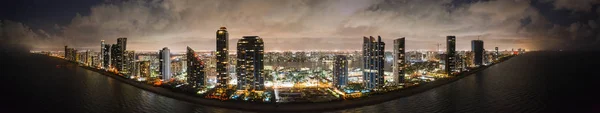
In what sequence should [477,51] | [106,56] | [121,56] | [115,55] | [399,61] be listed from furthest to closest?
[477,51] → [106,56] → [115,55] → [121,56] → [399,61]

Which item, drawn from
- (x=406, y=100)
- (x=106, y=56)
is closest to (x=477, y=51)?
(x=406, y=100)

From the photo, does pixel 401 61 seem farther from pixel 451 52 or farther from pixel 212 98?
pixel 212 98

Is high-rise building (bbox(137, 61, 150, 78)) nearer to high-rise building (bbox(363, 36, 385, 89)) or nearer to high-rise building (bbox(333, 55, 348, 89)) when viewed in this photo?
high-rise building (bbox(333, 55, 348, 89))

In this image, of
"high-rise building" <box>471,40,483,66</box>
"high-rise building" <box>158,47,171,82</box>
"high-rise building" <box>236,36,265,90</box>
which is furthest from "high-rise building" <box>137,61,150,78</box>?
"high-rise building" <box>471,40,483,66</box>

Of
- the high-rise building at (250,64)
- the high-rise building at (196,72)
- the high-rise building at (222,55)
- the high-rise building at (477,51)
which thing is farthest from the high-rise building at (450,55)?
the high-rise building at (196,72)

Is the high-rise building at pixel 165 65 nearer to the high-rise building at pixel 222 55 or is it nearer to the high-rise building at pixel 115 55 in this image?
the high-rise building at pixel 222 55

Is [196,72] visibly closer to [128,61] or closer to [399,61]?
[128,61]
